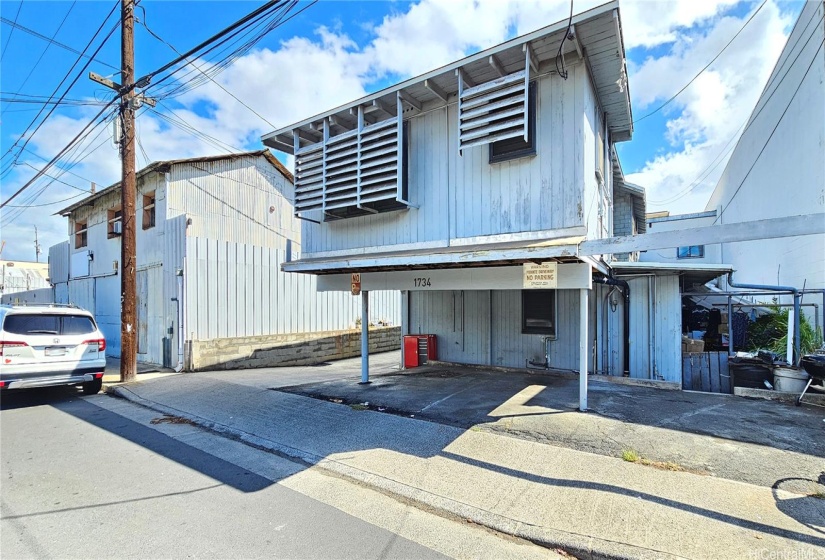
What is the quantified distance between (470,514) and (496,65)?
6135 mm

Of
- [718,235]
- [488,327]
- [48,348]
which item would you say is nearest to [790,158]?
[488,327]

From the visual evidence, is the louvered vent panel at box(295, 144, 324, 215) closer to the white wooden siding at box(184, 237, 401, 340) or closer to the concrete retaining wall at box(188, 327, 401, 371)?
the white wooden siding at box(184, 237, 401, 340)

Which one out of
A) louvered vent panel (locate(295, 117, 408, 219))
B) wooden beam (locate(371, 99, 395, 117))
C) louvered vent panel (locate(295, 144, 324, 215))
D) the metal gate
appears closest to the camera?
louvered vent panel (locate(295, 117, 408, 219))

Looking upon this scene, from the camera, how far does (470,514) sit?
3633 mm

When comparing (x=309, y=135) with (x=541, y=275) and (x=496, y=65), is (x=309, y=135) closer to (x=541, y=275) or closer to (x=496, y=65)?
(x=496, y=65)

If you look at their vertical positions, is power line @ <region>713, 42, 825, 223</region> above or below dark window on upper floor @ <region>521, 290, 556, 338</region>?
above

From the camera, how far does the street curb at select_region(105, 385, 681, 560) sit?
Answer: 302 cm

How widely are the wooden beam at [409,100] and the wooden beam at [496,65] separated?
1608 mm

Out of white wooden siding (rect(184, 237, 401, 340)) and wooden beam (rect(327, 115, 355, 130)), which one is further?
white wooden siding (rect(184, 237, 401, 340))

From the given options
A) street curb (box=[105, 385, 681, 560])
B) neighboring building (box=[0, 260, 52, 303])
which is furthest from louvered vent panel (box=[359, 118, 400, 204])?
neighboring building (box=[0, 260, 52, 303])

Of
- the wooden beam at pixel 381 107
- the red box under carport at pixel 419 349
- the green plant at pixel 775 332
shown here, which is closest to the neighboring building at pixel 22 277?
the red box under carport at pixel 419 349

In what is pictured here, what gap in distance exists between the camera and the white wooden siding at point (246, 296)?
11.3 m

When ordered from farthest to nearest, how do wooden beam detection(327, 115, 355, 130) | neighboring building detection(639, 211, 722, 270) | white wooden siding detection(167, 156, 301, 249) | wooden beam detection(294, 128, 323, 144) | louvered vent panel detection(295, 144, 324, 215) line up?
1. neighboring building detection(639, 211, 722, 270)
2. white wooden siding detection(167, 156, 301, 249)
3. wooden beam detection(294, 128, 323, 144)
4. louvered vent panel detection(295, 144, 324, 215)
5. wooden beam detection(327, 115, 355, 130)

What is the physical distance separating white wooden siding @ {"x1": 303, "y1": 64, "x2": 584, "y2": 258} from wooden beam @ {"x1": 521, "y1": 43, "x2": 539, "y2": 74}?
0.70ft
